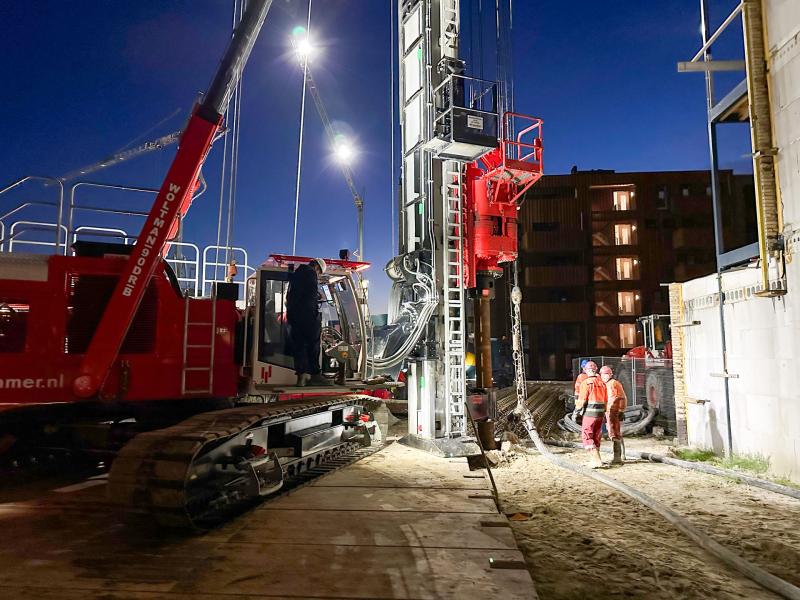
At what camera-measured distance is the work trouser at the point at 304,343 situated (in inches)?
271

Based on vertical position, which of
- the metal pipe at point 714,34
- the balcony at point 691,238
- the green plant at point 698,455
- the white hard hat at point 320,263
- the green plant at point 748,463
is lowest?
the green plant at point 698,455

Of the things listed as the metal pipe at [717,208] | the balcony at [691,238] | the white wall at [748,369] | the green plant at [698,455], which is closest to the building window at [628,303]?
the balcony at [691,238]

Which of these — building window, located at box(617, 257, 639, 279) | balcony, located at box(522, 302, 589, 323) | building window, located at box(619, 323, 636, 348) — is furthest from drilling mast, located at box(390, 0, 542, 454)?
building window, located at box(617, 257, 639, 279)

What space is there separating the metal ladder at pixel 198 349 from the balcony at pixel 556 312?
3628 centimetres

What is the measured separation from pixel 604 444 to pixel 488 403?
2.68 metres

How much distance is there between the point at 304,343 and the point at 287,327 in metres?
0.32

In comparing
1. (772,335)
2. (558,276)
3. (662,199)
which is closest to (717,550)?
(772,335)

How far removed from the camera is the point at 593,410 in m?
9.36

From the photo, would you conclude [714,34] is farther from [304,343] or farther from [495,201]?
[304,343]

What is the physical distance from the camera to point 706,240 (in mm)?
41344

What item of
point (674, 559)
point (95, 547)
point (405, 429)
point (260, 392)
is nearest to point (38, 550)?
point (95, 547)

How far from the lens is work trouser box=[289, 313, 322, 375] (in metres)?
6.89

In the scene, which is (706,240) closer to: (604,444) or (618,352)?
(618,352)

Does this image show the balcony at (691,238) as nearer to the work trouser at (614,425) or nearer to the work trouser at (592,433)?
the work trouser at (614,425)
